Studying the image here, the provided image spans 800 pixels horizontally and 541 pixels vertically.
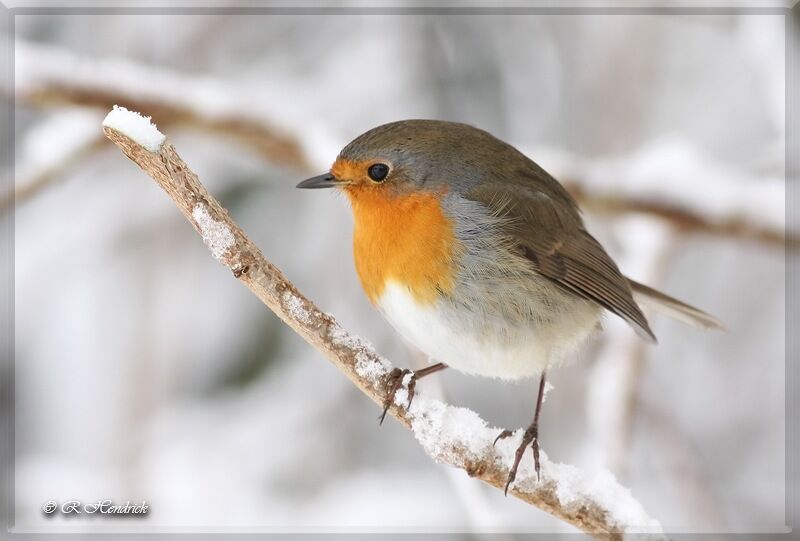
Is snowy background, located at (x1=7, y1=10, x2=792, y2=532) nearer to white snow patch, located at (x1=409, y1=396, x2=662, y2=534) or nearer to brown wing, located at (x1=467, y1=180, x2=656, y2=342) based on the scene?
brown wing, located at (x1=467, y1=180, x2=656, y2=342)

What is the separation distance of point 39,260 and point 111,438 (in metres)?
1.06

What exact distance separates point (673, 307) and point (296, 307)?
170cm

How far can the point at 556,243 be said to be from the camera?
2.88 metres

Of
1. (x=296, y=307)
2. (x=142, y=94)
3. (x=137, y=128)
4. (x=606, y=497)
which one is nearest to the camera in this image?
(x=137, y=128)

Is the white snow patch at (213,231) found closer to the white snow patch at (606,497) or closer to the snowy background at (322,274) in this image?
the white snow patch at (606,497)

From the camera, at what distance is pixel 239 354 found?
15.7 ft

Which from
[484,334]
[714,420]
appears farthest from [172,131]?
[714,420]

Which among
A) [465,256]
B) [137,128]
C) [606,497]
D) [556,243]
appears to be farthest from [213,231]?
[556,243]

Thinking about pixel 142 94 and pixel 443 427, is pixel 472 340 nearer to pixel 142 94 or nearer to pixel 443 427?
pixel 443 427

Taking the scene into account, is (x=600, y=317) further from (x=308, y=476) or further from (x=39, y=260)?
(x=39, y=260)

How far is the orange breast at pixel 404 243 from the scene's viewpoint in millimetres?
2492

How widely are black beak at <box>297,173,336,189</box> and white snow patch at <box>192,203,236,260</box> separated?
64 centimetres

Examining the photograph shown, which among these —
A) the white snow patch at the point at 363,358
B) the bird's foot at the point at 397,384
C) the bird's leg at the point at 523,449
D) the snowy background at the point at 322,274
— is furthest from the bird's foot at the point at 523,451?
the snowy background at the point at 322,274

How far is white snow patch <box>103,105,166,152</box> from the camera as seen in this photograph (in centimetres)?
179
